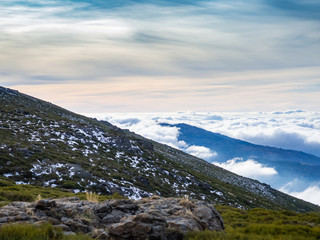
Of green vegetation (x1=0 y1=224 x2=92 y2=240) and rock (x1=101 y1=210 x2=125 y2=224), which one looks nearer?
green vegetation (x1=0 y1=224 x2=92 y2=240)

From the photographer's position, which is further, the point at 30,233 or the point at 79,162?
the point at 79,162

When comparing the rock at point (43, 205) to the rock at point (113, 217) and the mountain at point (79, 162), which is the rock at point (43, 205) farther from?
Result: the mountain at point (79, 162)

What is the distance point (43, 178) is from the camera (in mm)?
26500

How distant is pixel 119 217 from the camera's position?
8828 mm

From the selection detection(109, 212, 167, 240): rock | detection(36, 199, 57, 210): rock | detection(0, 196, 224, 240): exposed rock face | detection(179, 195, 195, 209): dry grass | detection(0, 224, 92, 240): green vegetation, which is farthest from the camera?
detection(179, 195, 195, 209): dry grass

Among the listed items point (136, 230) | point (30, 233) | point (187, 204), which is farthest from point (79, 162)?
point (30, 233)

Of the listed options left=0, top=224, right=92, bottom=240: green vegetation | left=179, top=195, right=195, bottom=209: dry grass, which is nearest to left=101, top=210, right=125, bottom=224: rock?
left=0, top=224, right=92, bottom=240: green vegetation

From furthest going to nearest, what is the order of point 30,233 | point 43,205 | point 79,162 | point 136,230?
point 79,162 < point 43,205 < point 136,230 < point 30,233

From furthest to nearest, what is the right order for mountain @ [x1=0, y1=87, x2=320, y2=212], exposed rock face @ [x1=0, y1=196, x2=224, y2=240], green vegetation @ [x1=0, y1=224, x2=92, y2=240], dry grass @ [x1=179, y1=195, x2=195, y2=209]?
mountain @ [x1=0, y1=87, x2=320, y2=212] → dry grass @ [x1=179, y1=195, x2=195, y2=209] → exposed rock face @ [x1=0, y1=196, x2=224, y2=240] → green vegetation @ [x1=0, y1=224, x2=92, y2=240]

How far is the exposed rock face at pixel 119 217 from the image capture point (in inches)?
281

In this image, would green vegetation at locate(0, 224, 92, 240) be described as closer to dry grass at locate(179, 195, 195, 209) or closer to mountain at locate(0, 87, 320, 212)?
dry grass at locate(179, 195, 195, 209)

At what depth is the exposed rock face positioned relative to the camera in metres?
7.14

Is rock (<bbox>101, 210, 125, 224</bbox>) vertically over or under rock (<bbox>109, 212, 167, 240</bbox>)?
under

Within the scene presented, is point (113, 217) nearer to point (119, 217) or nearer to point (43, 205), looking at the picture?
point (119, 217)
